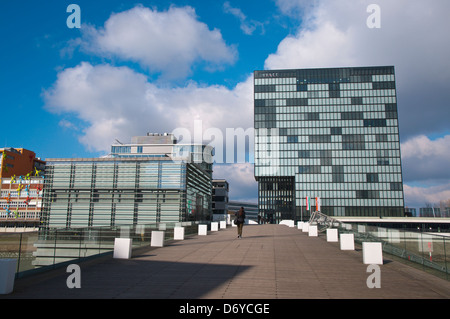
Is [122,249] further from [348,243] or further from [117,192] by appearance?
[117,192]

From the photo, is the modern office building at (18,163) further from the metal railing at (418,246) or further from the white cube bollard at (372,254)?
the white cube bollard at (372,254)

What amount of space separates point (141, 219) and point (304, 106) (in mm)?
60932

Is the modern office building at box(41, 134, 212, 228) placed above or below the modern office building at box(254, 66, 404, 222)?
below

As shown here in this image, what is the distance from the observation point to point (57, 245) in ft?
38.1

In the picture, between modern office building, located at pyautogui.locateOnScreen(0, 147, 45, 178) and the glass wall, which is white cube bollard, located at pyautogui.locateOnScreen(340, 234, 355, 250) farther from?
modern office building, located at pyautogui.locateOnScreen(0, 147, 45, 178)

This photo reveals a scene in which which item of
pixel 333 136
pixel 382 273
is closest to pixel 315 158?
pixel 333 136

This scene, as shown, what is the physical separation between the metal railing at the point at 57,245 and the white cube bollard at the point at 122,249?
34.0 inches

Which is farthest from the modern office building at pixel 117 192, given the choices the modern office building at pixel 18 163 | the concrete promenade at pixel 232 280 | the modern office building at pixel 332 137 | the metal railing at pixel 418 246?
the concrete promenade at pixel 232 280

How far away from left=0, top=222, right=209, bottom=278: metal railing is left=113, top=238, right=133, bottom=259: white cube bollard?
86 centimetres

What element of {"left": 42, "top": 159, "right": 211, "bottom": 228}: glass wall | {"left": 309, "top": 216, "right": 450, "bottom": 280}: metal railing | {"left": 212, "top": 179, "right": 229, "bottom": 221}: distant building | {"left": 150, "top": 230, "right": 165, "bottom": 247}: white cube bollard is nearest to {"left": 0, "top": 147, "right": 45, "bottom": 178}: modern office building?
{"left": 42, "top": 159, "right": 211, "bottom": 228}: glass wall

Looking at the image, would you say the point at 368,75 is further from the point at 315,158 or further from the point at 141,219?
the point at 141,219

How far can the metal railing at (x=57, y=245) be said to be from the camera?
937 centimetres

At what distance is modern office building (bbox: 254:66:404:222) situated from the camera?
330 feet

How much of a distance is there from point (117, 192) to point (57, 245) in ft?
209
